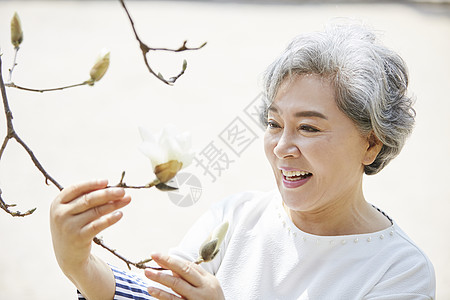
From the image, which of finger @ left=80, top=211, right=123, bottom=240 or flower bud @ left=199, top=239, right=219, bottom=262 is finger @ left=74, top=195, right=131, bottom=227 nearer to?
finger @ left=80, top=211, right=123, bottom=240

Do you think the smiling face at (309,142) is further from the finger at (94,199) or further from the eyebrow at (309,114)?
the finger at (94,199)

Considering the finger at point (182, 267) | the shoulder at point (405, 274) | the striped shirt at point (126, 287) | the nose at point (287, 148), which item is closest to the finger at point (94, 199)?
the finger at point (182, 267)

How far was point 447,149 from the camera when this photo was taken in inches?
159

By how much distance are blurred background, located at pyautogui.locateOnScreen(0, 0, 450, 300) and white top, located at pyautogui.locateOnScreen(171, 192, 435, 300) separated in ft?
1.46

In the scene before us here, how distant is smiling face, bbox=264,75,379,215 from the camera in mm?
1225

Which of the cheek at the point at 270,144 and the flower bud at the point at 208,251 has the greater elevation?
the cheek at the point at 270,144

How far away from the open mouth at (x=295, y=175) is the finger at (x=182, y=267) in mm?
378

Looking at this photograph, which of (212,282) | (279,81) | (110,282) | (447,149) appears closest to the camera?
(212,282)

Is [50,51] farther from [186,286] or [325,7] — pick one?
[186,286]

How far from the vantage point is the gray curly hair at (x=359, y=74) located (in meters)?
1.23

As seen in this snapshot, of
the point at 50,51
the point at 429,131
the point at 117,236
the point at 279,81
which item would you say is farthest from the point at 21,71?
the point at 279,81

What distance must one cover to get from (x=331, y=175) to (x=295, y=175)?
0.07 metres

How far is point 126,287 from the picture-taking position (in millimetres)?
1089

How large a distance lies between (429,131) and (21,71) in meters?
3.17
